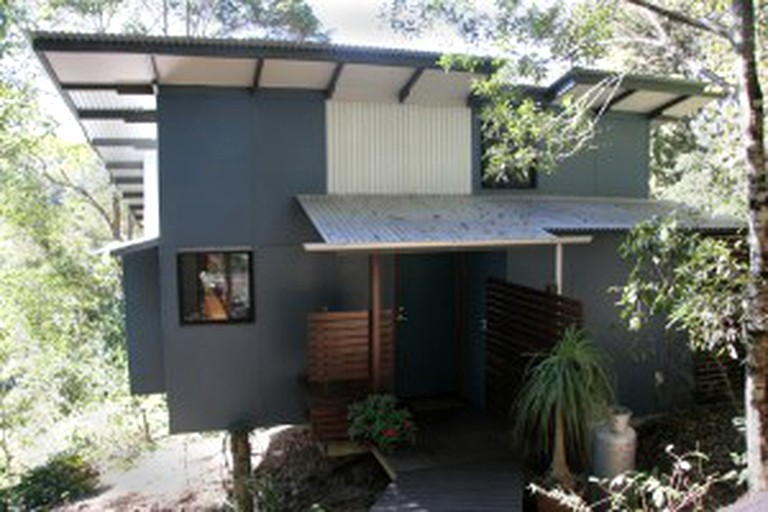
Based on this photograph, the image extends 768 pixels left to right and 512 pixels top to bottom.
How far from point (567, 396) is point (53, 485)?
366 inches

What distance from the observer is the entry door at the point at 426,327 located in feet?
33.0

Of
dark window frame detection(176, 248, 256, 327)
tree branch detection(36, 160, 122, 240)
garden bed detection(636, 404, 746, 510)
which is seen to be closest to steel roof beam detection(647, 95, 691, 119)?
garden bed detection(636, 404, 746, 510)

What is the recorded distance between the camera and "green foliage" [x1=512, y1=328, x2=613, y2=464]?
6617mm

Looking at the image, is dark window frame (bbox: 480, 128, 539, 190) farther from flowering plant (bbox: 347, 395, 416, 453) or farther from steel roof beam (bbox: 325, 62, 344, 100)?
flowering plant (bbox: 347, 395, 416, 453)

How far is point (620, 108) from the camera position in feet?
36.1

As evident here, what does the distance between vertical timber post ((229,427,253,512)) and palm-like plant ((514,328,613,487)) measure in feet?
13.3

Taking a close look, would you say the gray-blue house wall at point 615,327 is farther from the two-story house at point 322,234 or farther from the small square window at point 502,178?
the small square window at point 502,178

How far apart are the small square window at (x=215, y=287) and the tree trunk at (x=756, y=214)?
20.1 ft

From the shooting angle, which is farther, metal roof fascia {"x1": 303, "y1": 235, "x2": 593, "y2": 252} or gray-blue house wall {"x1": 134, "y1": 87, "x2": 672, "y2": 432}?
gray-blue house wall {"x1": 134, "y1": 87, "x2": 672, "y2": 432}

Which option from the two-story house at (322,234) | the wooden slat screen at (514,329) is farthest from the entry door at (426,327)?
the wooden slat screen at (514,329)

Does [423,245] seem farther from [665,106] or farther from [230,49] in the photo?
[665,106]

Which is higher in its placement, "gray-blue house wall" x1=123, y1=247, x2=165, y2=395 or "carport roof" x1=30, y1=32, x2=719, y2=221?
"carport roof" x1=30, y1=32, x2=719, y2=221

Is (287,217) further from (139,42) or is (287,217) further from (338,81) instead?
(139,42)

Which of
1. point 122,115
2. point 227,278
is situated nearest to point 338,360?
point 227,278
